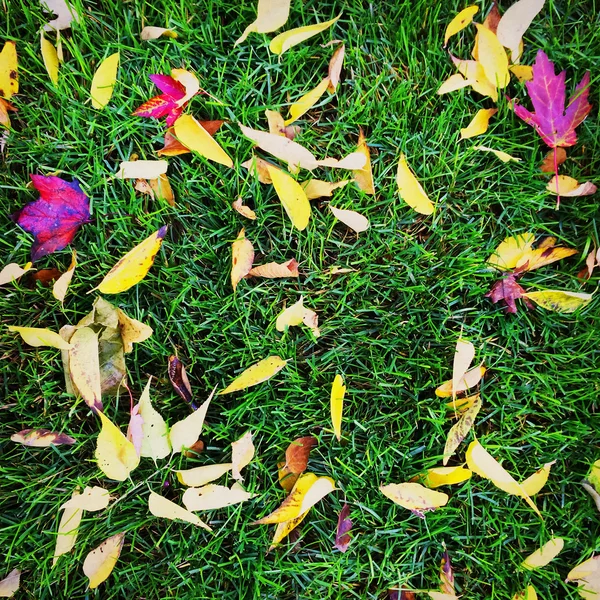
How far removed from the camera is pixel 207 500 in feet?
4.46

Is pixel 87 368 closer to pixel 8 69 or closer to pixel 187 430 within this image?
pixel 187 430

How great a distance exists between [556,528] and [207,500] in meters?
0.98

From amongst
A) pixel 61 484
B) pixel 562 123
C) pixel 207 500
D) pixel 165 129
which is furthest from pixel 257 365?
pixel 562 123

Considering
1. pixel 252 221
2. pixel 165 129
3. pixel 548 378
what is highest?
pixel 165 129

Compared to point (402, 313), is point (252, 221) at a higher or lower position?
higher

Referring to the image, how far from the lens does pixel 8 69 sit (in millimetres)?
1504

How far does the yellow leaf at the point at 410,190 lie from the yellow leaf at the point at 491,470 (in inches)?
26.6

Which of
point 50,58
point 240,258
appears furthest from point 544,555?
point 50,58

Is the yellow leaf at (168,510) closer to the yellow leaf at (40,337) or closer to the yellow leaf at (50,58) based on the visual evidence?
the yellow leaf at (40,337)

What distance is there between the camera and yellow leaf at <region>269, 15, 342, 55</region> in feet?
4.87

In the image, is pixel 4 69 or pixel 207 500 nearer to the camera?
pixel 207 500

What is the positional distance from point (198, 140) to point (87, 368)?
0.70 metres

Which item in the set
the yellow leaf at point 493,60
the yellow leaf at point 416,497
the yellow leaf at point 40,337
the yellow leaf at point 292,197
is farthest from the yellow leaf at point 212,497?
the yellow leaf at point 493,60

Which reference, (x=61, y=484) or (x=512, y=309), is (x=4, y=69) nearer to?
(x=61, y=484)
